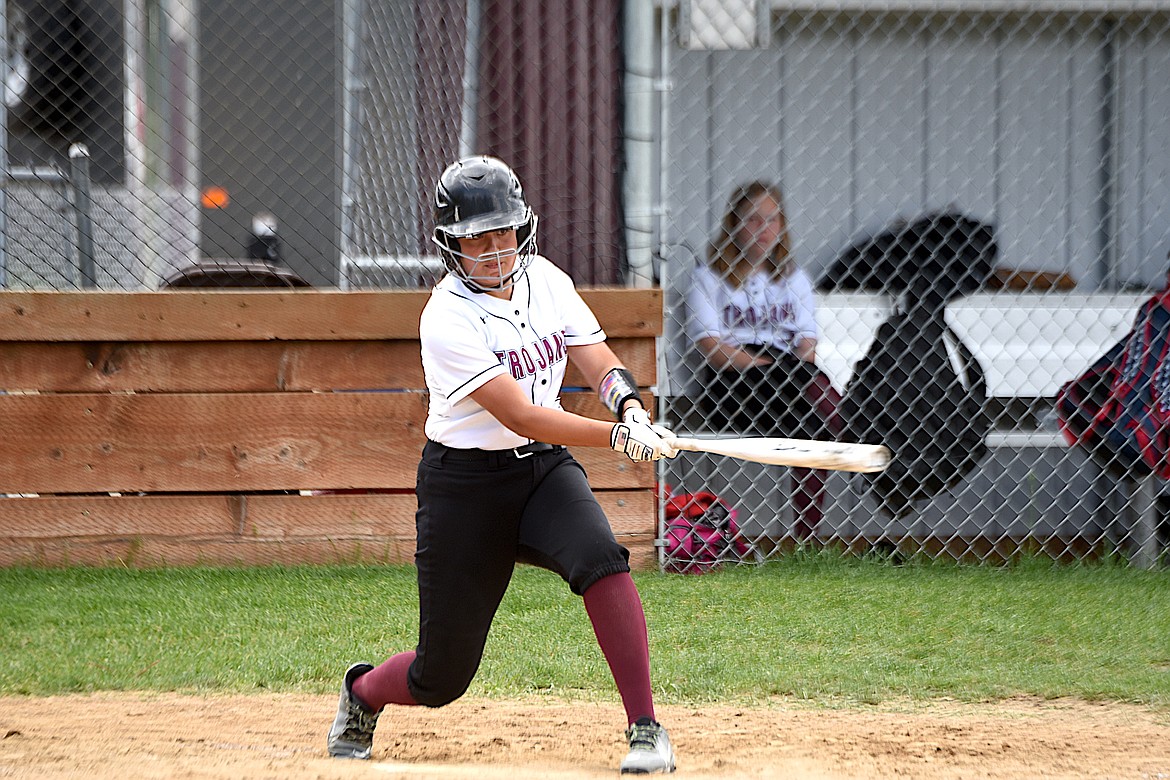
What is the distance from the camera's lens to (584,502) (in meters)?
2.96

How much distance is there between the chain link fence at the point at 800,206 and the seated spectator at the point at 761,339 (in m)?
0.01

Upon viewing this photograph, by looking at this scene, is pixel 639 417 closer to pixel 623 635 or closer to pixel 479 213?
pixel 623 635

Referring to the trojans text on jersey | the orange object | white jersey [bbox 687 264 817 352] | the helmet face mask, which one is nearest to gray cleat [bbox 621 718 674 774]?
the trojans text on jersey

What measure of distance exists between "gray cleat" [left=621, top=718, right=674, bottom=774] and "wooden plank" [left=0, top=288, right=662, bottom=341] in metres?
2.66

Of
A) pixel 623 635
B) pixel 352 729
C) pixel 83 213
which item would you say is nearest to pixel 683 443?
pixel 623 635

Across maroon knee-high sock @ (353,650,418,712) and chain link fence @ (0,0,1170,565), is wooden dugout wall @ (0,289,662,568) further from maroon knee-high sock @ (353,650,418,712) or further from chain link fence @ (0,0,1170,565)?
maroon knee-high sock @ (353,650,418,712)

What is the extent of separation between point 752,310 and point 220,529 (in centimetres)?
241

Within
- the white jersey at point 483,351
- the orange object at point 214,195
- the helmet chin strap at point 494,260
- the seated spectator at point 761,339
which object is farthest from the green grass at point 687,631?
the orange object at point 214,195

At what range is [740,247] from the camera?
5.55 metres

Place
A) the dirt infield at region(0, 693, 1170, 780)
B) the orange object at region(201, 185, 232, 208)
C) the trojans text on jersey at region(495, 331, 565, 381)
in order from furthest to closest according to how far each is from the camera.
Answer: the orange object at region(201, 185, 232, 208) < the trojans text on jersey at region(495, 331, 565, 381) < the dirt infield at region(0, 693, 1170, 780)

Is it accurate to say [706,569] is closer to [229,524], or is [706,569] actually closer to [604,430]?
[229,524]

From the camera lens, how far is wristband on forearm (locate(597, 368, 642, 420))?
303 centimetres

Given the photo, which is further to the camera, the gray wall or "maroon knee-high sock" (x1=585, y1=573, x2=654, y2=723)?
the gray wall

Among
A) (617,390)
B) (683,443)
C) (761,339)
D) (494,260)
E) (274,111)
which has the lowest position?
(683,443)
